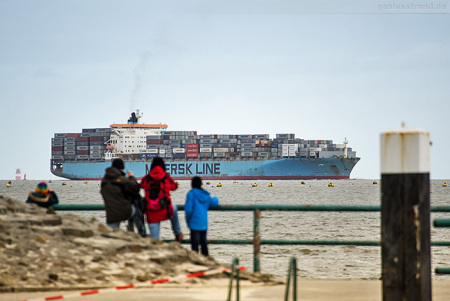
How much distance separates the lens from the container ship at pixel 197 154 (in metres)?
117

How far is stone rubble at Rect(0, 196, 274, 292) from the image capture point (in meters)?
5.88

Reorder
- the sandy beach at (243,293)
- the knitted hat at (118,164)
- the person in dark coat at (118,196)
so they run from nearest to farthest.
Answer: 1. the sandy beach at (243,293)
2. the person in dark coat at (118,196)
3. the knitted hat at (118,164)

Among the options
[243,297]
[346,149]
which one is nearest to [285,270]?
[243,297]

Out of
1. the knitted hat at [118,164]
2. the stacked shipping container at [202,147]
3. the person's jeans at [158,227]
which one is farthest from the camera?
the stacked shipping container at [202,147]

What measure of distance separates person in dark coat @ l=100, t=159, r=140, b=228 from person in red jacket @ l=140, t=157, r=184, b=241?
15 cm

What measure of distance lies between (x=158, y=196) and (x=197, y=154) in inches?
4572

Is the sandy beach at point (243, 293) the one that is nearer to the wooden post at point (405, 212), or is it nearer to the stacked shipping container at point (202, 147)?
the wooden post at point (405, 212)

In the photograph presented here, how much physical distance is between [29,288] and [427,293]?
3286 millimetres

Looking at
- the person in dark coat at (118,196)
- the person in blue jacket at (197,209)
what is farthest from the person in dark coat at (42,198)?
the person in blue jacket at (197,209)

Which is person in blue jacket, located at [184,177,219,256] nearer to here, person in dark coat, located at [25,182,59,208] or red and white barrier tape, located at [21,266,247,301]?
red and white barrier tape, located at [21,266,247,301]

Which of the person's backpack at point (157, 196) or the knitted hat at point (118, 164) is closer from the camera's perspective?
the person's backpack at point (157, 196)

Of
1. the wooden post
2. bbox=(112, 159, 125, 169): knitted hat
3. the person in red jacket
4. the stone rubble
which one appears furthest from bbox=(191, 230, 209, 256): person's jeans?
the wooden post

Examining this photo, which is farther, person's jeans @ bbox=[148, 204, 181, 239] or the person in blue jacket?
person's jeans @ bbox=[148, 204, 181, 239]

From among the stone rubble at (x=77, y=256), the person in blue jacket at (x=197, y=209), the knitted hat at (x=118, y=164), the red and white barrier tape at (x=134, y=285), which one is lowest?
the red and white barrier tape at (x=134, y=285)
